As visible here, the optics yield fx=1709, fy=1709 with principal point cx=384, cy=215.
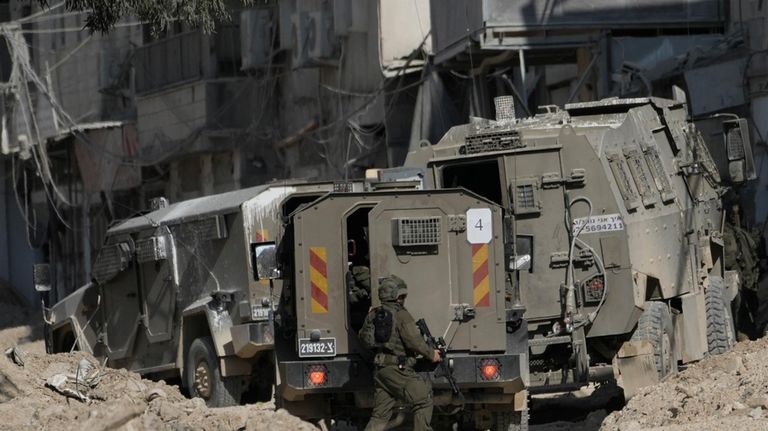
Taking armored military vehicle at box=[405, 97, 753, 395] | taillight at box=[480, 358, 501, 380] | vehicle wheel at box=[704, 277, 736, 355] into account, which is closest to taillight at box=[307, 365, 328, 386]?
taillight at box=[480, 358, 501, 380]

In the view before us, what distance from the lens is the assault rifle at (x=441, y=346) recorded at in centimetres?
1288

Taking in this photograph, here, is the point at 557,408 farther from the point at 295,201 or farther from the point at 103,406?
the point at 103,406

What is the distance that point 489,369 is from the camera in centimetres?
1302

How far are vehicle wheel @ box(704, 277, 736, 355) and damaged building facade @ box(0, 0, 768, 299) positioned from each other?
102 inches

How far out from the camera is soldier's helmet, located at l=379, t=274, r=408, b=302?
12617 mm

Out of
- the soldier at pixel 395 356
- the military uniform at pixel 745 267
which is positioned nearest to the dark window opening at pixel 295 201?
the soldier at pixel 395 356

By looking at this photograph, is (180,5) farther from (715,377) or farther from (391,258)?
(715,377)

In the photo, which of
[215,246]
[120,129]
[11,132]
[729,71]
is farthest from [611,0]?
[11,132]

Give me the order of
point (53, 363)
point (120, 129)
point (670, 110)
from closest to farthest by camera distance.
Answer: point (670, 110), point (53, 363), point (120, 129)

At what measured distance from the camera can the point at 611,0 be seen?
24812 mm

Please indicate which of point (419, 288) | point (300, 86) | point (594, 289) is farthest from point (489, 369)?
point (300, 86)

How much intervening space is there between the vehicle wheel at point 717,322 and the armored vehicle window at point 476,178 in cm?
233

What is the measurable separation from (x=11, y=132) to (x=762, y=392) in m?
28.2

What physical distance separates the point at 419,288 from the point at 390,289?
0.58 meters
